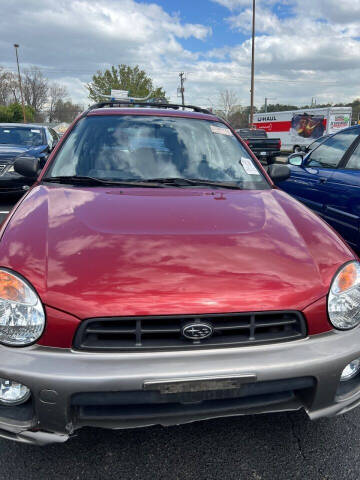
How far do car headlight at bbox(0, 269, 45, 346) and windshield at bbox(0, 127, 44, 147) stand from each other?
7.24m

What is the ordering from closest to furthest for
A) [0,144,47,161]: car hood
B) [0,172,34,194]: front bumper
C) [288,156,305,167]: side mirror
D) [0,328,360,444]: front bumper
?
[0,328,360,444]: front bumper
[288,156,305,167]: side mirror
[0,172,34,194]: front bumper
[0,144,47,161]: car hood

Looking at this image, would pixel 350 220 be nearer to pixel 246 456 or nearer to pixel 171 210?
pixel 171 210

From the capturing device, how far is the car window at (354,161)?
3828 millimetres

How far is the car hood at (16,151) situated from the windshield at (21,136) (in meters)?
0.56

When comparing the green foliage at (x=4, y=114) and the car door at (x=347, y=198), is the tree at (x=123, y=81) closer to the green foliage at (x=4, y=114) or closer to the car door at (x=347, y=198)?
→ the green foliage at (x=4, y=114)

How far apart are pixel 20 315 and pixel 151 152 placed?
5.27ft

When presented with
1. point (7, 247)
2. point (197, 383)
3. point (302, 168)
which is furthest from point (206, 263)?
point (302, 168)

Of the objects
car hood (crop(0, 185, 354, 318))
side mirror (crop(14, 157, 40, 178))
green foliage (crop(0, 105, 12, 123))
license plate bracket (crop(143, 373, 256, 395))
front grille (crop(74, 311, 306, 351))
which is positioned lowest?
license plate bracket (crop(143, 373, 256, 395))

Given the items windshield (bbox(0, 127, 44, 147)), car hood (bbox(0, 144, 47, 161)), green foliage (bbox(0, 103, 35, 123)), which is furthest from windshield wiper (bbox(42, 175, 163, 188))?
green foliage (bbox(0, 103, 35, 123))

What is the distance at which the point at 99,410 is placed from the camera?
58.0 inches

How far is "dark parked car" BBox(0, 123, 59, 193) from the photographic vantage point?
6559 mm

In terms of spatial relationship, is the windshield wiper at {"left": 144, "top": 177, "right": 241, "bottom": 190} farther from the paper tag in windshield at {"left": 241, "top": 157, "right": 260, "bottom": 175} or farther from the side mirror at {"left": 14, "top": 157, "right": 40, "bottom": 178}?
the side mirror at {"left": 14, "top": 157, "right": 40, "bottom": 178}

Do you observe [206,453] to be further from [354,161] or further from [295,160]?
[295,160]

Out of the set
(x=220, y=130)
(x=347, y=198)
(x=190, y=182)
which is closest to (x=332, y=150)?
(x=347, y=198)
